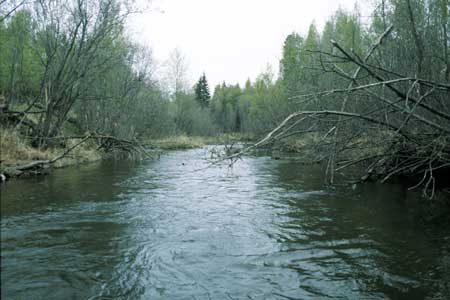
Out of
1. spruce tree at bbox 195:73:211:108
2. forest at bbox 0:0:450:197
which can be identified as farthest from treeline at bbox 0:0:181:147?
spruce tree at bbox 195:73:211:108

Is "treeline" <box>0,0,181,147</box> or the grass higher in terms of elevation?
"treeline" <box>0,0,181,147</box>

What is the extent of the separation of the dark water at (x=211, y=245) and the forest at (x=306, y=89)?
0.96m

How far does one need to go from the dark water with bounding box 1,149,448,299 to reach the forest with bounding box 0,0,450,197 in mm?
963

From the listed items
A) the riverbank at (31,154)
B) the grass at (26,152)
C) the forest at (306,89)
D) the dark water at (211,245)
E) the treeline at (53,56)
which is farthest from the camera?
the treeline at (53,56)

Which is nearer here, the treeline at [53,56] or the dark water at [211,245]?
the dark water at [211,245]

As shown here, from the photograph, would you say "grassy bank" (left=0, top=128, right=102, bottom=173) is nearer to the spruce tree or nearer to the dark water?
the dark water

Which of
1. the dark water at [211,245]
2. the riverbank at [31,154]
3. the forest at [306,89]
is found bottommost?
the dark water at [211,245]

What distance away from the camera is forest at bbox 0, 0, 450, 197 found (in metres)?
6.07

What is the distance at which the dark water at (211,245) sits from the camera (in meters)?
3.57

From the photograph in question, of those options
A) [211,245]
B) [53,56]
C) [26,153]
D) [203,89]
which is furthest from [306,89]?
[203,89]

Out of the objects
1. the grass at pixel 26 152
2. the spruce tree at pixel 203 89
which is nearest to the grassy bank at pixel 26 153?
the grass at pixel 26 152

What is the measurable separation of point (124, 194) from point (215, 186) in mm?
2652

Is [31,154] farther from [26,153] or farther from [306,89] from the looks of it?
[306,89]

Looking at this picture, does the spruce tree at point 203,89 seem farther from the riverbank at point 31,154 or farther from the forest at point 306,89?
the riverbank at point 31,154
